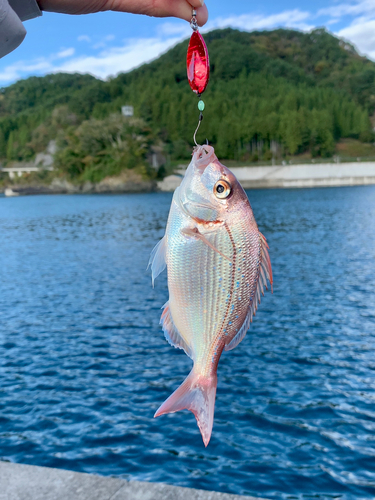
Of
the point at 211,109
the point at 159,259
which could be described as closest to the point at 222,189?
the point at 159,259

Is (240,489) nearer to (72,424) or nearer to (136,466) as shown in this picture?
(136,466)

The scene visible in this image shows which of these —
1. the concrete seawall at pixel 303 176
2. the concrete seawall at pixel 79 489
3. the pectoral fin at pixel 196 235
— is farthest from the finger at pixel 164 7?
the concrete seawall at pixel 303 176

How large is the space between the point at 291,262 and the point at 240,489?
17861mm

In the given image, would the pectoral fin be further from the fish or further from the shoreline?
the shoreline

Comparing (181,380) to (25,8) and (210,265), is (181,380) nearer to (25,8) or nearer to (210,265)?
(210,265)

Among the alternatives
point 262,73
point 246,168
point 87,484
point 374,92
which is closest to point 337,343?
point 87,484

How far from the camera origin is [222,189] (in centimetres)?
231

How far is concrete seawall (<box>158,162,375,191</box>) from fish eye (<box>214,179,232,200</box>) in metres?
86.7

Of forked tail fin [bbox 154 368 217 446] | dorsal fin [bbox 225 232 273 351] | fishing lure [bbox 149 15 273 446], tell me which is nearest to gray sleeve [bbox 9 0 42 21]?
fishing lure [bbox 149 15 273 446]

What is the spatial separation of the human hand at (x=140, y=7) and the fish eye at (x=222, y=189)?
0.89 metres

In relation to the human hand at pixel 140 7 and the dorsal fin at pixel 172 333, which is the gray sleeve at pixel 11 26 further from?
the dorsal fin at pixel 172 333

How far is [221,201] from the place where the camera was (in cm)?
232

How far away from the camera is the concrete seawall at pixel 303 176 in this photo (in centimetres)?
8962

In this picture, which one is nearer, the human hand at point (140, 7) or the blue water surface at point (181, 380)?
the human hand at point (140, 7)
